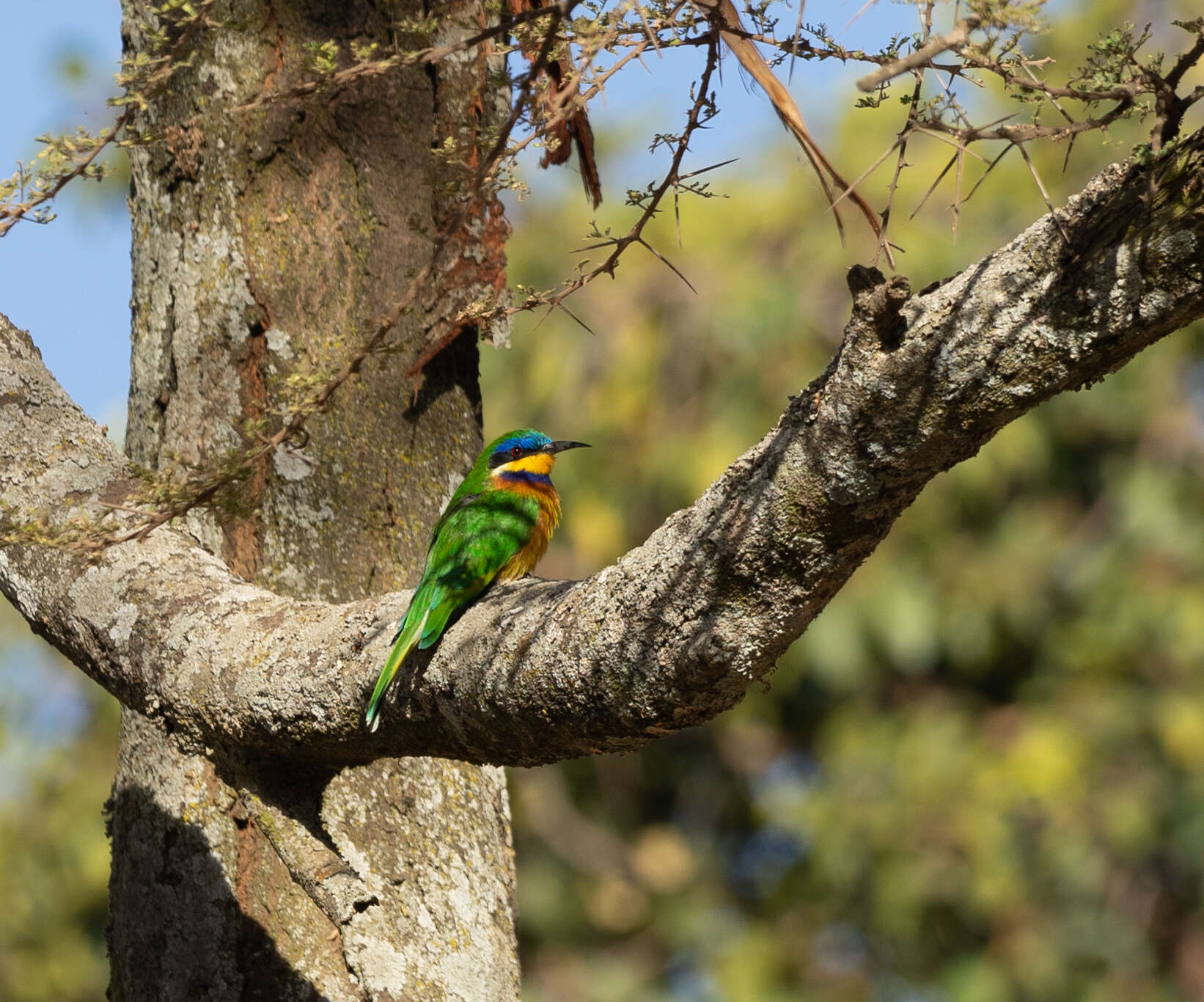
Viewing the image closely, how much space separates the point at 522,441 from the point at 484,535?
129cm

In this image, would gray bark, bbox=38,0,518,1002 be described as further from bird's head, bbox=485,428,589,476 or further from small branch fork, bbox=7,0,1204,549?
bird's head, bbox=485,428,589,476

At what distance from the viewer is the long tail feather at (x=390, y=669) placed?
86.8 inches

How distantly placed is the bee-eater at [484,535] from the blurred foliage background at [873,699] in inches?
133

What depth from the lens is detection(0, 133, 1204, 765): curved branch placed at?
5.17 feet

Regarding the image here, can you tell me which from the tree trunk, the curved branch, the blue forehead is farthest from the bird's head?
the curved branch

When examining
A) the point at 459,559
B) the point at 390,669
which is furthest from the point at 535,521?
the point at 390,669

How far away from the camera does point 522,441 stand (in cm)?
475

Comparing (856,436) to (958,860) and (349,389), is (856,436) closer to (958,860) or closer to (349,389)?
(349,389)

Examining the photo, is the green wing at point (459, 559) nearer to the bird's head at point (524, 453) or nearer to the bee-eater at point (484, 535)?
the bee-eater at point (484, 535)

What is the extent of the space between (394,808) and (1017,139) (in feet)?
5.78

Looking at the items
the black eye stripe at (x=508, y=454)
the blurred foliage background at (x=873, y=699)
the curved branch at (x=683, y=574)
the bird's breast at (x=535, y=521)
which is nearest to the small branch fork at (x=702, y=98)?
the curved branch at (x=683, y=574)

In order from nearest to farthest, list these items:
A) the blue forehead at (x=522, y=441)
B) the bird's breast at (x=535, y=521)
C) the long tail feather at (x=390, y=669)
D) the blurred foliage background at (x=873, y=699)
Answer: the long tail feather at (x=390, y=669) < the bird's breast at (x=535, y=521) < the blue forehead at (x=522, y=441) < the blurred foliage background at (x=873, y=699)

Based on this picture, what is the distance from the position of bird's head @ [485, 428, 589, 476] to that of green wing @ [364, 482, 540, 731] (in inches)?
12.1

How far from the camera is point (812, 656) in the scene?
28.8 feet
